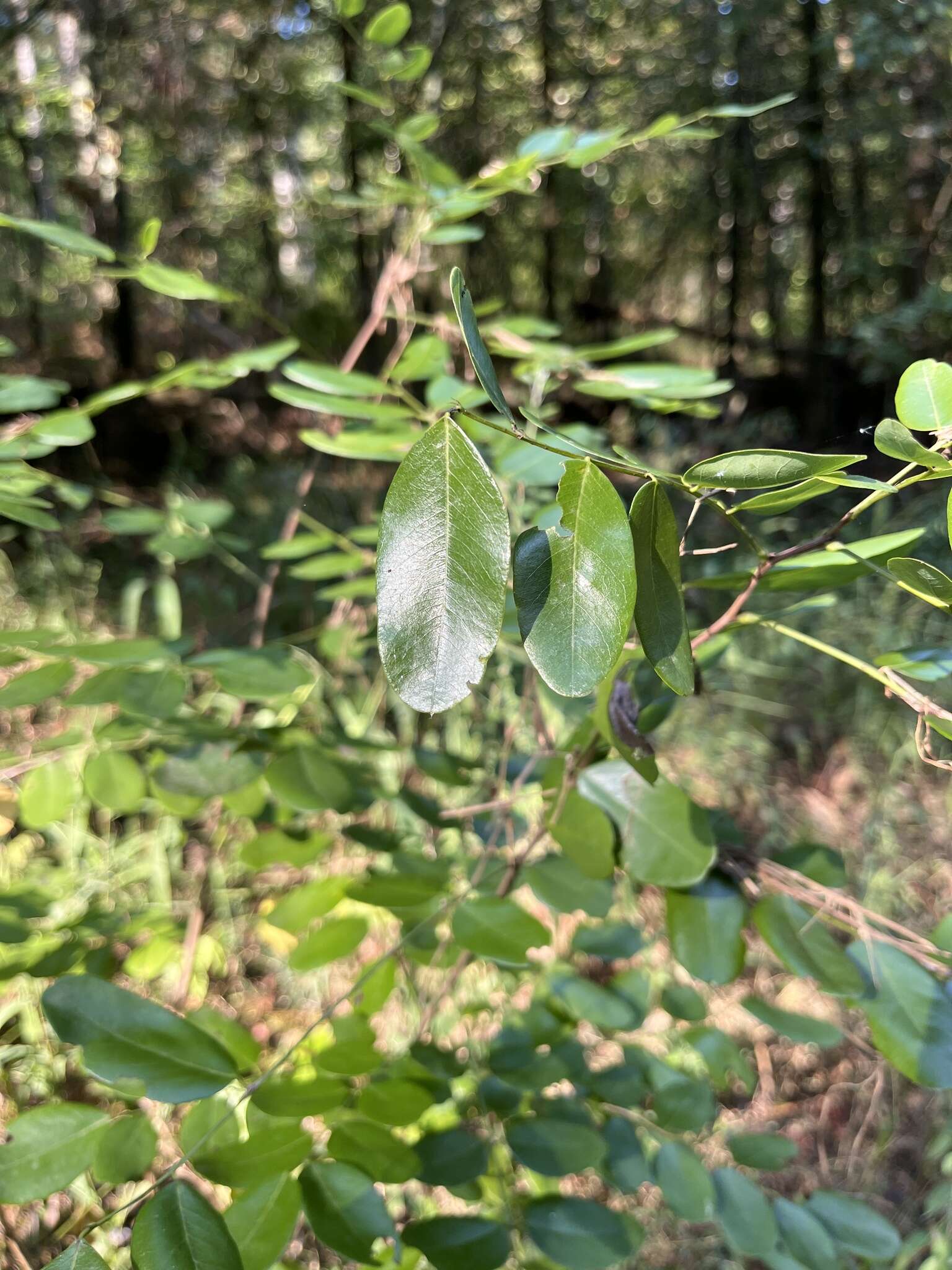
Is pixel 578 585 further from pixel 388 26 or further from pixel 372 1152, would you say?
pixel 388 26

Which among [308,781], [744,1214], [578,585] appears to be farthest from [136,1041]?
[744,1214]

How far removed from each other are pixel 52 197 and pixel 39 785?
3218 mm

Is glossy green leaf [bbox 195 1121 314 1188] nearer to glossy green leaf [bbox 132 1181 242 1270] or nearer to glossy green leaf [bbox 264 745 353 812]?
glossy green leaf [bbox 132 1181 242 1270]

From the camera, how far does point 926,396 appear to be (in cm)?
26

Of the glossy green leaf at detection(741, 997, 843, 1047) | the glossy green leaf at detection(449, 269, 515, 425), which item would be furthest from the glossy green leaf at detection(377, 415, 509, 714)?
the glossy green leaf at detection(741, 997, 843, 1047)

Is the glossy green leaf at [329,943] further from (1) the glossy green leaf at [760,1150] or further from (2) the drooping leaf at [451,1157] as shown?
(1) the glossy green leaf at [760,1150]

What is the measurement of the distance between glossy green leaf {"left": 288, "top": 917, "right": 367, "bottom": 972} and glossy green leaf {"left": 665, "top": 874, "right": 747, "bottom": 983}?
185 millimetres

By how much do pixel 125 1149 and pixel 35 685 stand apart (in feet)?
0.77

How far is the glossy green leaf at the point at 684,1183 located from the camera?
449 millimetres

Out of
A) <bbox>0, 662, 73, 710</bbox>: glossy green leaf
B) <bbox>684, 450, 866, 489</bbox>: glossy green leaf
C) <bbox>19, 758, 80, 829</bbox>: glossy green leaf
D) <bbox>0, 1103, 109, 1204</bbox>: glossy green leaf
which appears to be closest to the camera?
<bbox>684, 450, 866, 489</bbox>: glossy green leaf

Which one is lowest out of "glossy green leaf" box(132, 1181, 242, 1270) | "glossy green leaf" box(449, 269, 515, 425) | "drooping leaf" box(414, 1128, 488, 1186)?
"drooping leaf" box(414, 1128, 488, 1186)

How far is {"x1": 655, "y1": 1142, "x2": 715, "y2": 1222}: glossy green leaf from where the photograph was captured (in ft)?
1.47

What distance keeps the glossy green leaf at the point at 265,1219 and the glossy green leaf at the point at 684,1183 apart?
246mm

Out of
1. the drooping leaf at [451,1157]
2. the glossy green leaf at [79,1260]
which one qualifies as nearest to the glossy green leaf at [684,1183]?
the drooping leaf at [451,1157]
